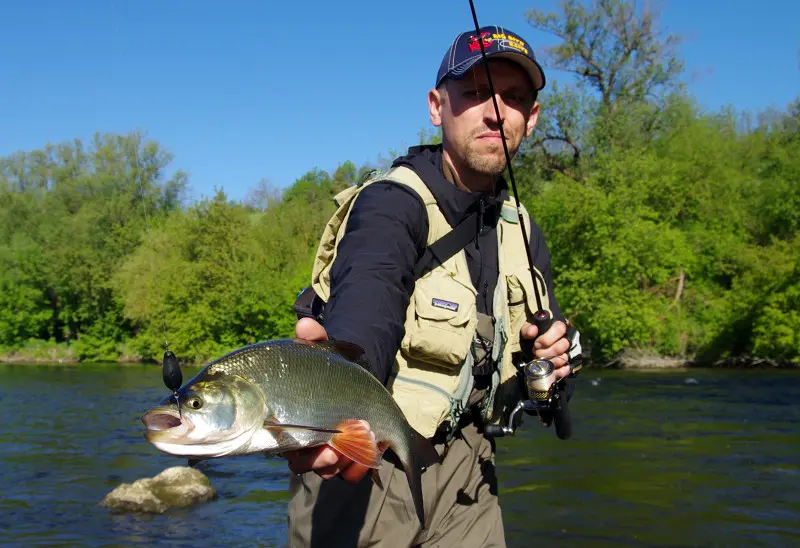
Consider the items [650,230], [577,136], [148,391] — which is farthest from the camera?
[577,136]

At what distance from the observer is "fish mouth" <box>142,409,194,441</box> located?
6.30 feet

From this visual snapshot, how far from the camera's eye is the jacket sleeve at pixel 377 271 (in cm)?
241

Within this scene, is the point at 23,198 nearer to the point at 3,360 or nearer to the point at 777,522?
the point at 3,360

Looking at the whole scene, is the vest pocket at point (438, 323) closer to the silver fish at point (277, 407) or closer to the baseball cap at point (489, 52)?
the silver fish at point (277, 407)

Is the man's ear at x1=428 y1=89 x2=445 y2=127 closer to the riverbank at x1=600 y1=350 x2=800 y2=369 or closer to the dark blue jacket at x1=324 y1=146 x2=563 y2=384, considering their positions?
the dark blue jacket at x1=324 y1=146 x2=563 y2=384

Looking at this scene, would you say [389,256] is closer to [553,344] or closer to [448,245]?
[448,245]

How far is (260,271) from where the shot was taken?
44406mm

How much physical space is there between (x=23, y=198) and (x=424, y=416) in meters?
62.1

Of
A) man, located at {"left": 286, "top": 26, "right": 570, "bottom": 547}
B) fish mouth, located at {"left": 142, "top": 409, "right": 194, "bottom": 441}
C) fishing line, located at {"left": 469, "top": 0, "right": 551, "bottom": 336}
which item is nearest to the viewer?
fish mouth, located at {"left": 142, "top": 409, "right": 194, "bottom": 441}

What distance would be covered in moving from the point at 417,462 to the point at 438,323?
576 mm

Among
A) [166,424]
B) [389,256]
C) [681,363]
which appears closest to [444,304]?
[389,256]

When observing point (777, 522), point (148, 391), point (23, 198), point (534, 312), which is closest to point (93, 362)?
point (23, 198)

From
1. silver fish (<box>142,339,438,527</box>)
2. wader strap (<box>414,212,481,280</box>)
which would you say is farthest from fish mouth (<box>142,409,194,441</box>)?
wader strap (<box>414,212,481,280</box>)

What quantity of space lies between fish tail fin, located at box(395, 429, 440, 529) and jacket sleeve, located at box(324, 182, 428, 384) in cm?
25
